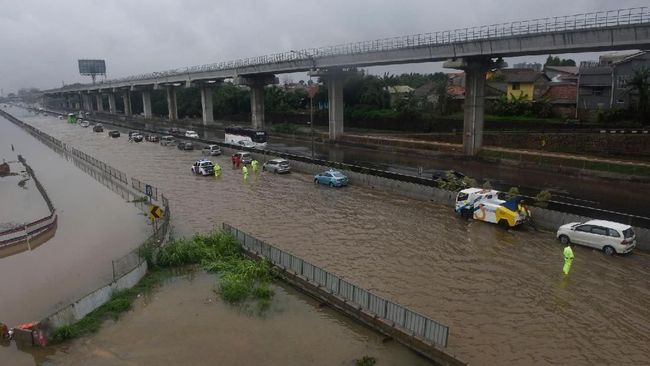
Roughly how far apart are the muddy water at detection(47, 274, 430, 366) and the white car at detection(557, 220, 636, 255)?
1141cm

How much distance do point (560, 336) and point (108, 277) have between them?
15.9 metres

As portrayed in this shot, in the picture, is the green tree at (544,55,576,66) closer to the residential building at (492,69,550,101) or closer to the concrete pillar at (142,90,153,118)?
the residential building at (492,69,550,101)

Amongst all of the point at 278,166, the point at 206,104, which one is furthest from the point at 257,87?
the point at 278,166

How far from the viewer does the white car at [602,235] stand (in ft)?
60.9

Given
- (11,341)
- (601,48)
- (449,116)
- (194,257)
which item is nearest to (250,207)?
(194,257)

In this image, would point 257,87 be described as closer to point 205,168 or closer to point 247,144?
point 247,144

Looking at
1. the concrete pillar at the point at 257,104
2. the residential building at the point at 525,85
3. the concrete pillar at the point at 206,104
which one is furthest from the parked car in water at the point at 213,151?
the concrete pillar at the point at 206,104

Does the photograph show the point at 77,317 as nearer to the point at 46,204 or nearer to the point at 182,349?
the point at 182,349

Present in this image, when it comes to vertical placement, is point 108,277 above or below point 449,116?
below

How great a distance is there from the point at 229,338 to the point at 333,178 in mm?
20568

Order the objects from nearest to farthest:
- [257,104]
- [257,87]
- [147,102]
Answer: [257,87] → [257,104] → [147,102]

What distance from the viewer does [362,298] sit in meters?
14.0

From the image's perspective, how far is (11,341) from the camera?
43.8ft

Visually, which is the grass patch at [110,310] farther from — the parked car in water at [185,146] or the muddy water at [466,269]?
the parked car in water at [185,146]
